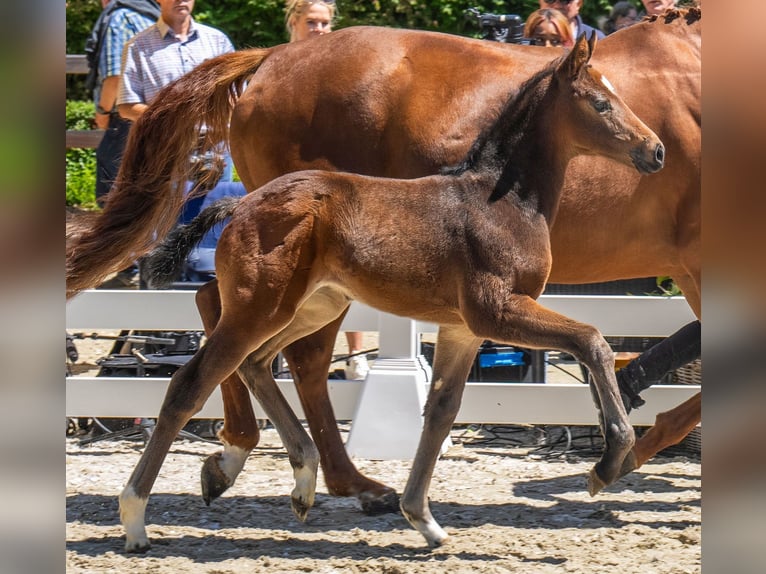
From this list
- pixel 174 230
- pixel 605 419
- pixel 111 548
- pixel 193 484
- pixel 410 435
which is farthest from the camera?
pixel 410 435

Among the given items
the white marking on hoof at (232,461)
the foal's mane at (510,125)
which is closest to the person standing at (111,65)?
the white marking on hoof at (232,461)

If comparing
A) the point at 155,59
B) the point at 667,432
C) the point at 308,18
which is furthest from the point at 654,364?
the point at 155,59

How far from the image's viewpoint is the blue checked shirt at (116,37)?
5766 millimetres

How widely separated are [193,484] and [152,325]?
106 cm

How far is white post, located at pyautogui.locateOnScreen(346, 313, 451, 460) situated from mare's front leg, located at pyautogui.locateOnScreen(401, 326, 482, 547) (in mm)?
1251

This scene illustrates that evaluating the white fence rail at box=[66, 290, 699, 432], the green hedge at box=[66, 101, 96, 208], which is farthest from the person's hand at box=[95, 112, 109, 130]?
the green hedge at box=[66, 101, 96, 208]

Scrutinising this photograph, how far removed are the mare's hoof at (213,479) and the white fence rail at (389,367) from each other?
42.3 inches

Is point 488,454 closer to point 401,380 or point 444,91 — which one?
point 401,380

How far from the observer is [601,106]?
3.49 metres

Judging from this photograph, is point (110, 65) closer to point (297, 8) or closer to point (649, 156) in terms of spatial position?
point (297, 8)

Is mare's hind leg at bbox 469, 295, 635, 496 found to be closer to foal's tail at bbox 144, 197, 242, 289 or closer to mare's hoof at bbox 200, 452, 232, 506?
foal's tail at bbox 144, 197, 242, 289

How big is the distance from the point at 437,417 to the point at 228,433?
0.89 metres
